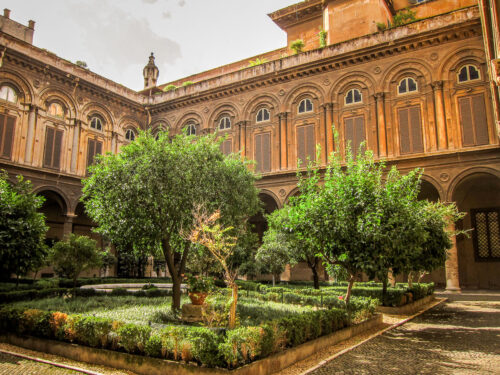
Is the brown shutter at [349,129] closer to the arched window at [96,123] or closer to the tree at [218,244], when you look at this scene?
the tree at [218,244]

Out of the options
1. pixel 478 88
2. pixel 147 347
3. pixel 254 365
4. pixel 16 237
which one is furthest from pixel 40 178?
pixel 478 88

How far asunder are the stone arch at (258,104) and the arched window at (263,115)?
276 millimetres

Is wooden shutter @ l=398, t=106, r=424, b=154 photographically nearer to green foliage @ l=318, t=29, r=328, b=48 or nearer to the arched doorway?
the arched doorway

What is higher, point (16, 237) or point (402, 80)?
point (402, 80)

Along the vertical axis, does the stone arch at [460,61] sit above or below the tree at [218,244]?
above

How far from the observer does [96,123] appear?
1003 inches

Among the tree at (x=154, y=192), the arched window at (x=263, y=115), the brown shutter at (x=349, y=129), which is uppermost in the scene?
the arched window at (x=263, y=115)

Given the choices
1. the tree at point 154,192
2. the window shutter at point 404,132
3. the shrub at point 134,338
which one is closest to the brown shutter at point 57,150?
the tree at point 154,192

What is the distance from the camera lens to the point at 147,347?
6539 millimetres

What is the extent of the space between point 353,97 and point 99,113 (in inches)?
642

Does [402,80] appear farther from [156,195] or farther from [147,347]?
[147,347]

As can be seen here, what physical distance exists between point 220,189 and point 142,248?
2848mm

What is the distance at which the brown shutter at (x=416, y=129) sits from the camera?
20359 mm

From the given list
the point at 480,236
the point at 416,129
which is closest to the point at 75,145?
the point at 416,129
